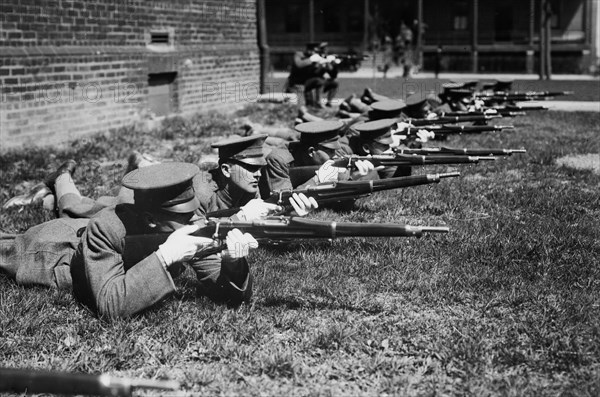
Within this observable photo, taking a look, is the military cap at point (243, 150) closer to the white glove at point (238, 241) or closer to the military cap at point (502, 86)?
the white glove at point (238, 241)

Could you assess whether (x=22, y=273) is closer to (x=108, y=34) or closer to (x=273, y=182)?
(x=273, y=182)

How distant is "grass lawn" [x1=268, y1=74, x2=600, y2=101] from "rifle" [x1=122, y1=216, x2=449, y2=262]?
15.2m

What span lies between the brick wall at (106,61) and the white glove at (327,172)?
6329mm

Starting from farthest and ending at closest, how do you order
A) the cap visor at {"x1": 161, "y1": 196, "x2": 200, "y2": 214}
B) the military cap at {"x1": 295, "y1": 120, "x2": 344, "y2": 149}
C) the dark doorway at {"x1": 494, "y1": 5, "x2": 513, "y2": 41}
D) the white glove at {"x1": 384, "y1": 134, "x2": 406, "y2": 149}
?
the dark doorway at {"x1": 494, "y1": 5, "x2": 513, "y2": 41}, the white glove at {"x1": 384, "y1": 134, "x2": 406, "y2": 149}, the military cap at {"x1": 295, "y1": 120, "x2": 344, "y2": 149}, the cap visor at {"x1": 161, "y1": 196, "x2": 200, "y2": 214}

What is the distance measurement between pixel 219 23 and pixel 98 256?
533 inches

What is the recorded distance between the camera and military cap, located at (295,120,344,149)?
7.22 m

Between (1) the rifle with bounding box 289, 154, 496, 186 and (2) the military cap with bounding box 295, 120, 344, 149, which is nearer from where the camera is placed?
(1) the rifle with bounding box 289, 154, 496, 186

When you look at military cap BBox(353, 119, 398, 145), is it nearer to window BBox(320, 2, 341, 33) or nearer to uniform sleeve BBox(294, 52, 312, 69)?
uniform sleeve BBox(294, 52, 312, 69)

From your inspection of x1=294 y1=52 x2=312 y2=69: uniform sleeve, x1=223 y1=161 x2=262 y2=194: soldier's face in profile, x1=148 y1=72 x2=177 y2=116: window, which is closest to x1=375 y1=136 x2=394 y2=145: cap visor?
x1=223 y1=161 x2=262 y2=194: soldier's face in profile

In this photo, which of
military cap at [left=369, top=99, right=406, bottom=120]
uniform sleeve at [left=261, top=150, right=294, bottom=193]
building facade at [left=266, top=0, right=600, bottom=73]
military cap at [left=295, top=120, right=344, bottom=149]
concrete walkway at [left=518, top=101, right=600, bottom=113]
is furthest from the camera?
building facade at [left=266, top=0, right=600, bottom=73]

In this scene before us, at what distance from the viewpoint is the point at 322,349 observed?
435cm

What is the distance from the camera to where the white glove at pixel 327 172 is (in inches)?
266

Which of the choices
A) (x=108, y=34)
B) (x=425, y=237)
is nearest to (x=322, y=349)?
(x=425, y=237)

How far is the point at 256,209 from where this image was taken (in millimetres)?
5234
